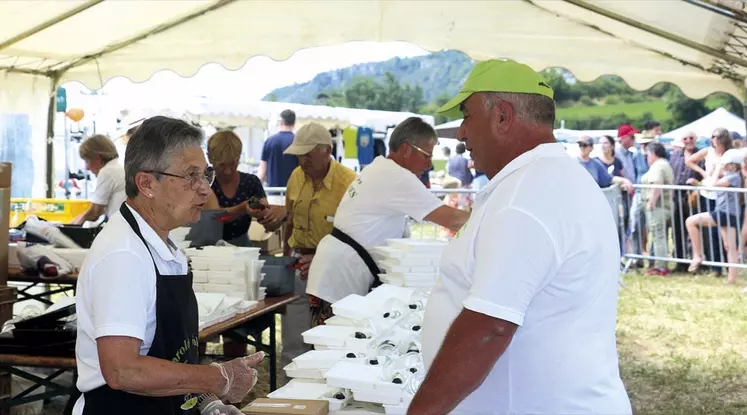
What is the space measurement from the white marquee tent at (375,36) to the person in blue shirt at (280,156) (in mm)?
2093

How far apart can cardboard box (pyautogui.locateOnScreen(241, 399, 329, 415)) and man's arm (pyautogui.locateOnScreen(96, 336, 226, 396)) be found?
44 cm

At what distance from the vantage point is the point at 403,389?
8.27 feet

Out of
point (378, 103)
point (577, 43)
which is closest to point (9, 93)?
point (577, 43)

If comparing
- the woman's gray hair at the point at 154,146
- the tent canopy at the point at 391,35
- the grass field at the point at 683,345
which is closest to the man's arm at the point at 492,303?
the woman's gray hair at the point at 154,146

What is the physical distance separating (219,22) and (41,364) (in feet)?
16.0

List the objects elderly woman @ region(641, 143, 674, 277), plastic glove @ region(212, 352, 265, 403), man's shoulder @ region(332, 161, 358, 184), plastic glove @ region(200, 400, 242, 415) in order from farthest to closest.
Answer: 1. elderly woman @ region(641, 143, 674, 277)
2. man's shoulder @ region(332, 161, 358, 184)
3. plastic glove @ region(200, 400, 242, 415)
4. plastic glove @ region(212, 352, 265, 403)

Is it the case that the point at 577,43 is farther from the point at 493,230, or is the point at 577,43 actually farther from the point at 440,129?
the point at 440,129

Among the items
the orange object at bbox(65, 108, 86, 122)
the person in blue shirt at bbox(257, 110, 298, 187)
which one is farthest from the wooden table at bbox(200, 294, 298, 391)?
the orange object at bbox(65, 108, 86, 122)

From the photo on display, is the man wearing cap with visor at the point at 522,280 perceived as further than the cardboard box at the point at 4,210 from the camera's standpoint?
No

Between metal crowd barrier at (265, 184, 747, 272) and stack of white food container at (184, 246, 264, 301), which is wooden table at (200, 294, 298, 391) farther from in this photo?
metal crowd barrier at (265, 184, 747, 272)

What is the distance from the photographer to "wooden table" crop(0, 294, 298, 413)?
10.8 ft

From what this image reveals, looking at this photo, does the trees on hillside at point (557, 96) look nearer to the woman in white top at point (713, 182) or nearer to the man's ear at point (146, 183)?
the woman in white top at point (713, 182)

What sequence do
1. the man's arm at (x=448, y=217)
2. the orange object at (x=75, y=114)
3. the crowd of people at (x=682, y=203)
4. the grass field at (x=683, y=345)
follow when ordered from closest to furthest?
the man's arm at (x=448, y=217) < the grass field at (x=683, y=345) < the crowd of people at (x=682, y=203) < the orange object at (x=75, y=114)

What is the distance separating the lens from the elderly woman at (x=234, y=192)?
216 inches
